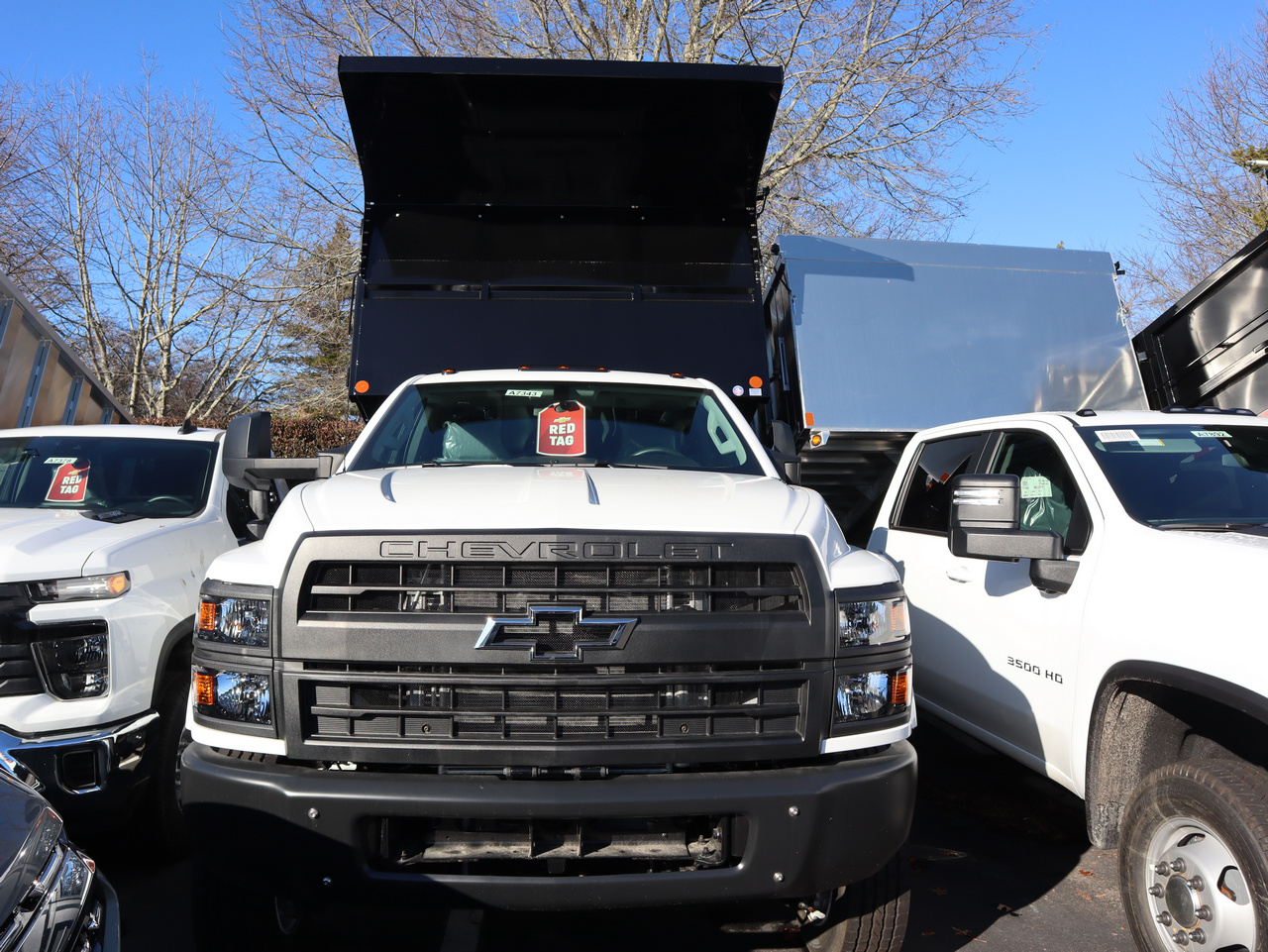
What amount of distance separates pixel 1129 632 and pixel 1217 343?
5.39 meters

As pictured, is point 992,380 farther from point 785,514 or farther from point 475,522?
point 475,522

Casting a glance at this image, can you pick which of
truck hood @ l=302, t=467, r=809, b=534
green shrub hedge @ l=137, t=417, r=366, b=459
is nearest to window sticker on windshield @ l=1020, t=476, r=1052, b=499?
truck hood @ l=302, t=467, r=809, b=534

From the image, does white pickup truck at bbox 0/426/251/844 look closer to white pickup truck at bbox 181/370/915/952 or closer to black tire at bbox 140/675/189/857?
black tire at bbox 140/675/189/857

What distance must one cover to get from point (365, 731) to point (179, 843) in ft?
7.03

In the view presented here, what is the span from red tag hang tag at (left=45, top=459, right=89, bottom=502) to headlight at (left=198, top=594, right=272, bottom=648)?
9.50 ft

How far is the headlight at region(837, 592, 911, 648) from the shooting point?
281 cm

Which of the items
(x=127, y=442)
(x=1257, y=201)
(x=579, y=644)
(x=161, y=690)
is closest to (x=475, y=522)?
(x=579, y=644)

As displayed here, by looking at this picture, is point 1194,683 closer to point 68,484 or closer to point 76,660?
point 76,660

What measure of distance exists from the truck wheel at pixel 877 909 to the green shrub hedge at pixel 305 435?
13814 millimetres

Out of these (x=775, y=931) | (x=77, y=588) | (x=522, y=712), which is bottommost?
(x=775, y=931)

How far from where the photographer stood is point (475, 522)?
2.83m

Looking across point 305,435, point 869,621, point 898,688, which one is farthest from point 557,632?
point 305,435

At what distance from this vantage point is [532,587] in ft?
8.87

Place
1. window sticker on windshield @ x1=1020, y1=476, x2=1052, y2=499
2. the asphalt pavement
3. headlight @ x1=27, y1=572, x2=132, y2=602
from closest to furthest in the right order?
the asphalt pavement, headlight @ x1=27, y1=572, x2=132, y2=602, window sticker on windshield @ x1=1020, y1=476, x2=1052, y2=499
